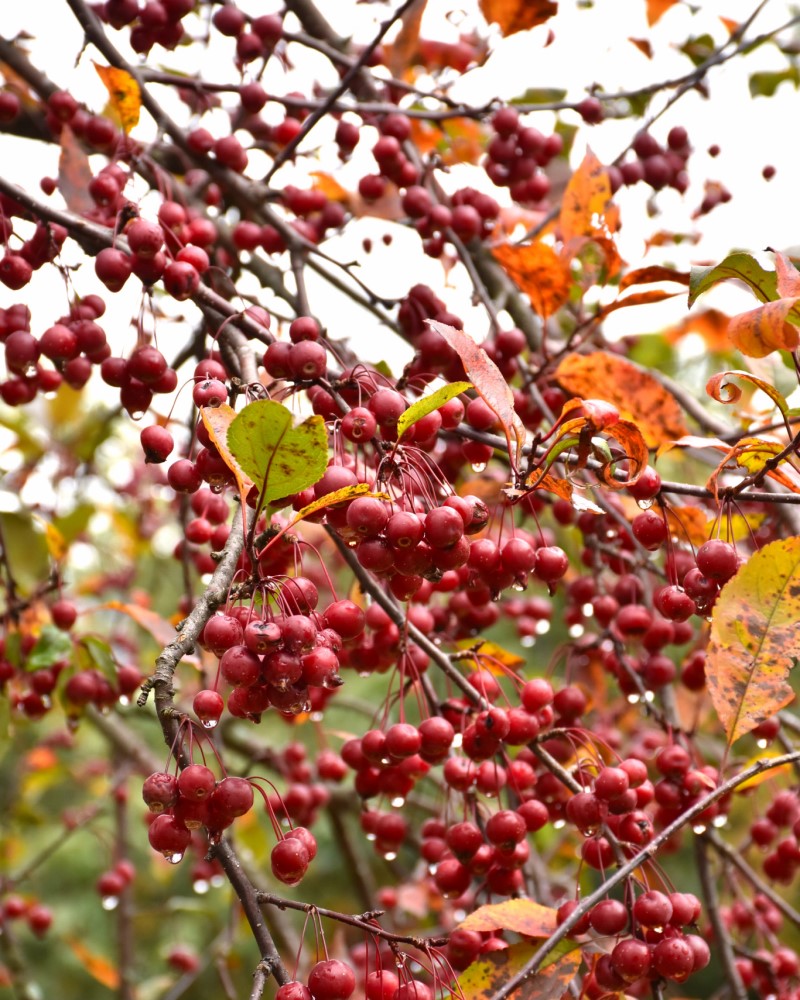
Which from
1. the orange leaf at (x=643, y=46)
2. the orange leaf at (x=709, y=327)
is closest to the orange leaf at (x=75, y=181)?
the orange leaf at (x=643, y=46)

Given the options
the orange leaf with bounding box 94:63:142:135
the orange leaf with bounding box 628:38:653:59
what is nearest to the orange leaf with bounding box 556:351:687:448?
the orange leaf with bounding box 94:63:142:135

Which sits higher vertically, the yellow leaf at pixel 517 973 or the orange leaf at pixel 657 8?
the orange leaf at pixel 657 8

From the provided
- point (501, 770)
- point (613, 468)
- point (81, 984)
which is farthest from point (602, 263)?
point (81, 984)

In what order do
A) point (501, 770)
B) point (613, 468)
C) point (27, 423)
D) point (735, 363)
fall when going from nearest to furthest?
point (613, 468) → point (501, 770) → point (735, 363) → point (27, 423)

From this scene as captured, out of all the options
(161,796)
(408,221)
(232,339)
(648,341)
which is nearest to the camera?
(161,796)

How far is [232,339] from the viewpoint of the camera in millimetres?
1474

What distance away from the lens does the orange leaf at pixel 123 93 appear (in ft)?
5.86

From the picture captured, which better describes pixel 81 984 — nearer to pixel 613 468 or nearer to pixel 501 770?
pixel 501 770

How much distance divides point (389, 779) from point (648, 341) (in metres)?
2.41

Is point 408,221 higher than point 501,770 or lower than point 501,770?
higher

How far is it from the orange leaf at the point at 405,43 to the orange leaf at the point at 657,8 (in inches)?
30.8

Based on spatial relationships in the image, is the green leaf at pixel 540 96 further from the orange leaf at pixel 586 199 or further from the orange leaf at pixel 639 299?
the orange leaf at pixel 639 299

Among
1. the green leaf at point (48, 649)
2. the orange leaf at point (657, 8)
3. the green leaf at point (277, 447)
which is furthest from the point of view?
the orange leaf at point (657, 8)

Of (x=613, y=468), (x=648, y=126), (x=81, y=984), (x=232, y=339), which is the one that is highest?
(x=648, y=126)
